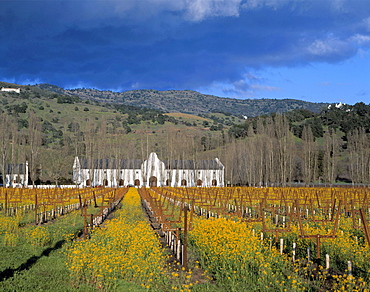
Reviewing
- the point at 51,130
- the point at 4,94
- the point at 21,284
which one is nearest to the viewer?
the point at 21,284

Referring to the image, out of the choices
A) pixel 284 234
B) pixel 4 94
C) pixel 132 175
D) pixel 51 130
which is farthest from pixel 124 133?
pixel 284 234

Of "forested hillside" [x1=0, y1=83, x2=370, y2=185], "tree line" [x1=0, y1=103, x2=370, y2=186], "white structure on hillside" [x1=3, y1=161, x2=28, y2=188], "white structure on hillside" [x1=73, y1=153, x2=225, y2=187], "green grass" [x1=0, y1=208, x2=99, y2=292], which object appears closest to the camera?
"green grass" [x1=0, y1=208, x2=99, y2=292]

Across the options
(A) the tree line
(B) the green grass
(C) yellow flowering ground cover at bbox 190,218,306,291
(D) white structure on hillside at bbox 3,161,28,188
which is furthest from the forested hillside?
(C) yellow flowering ground cover at bbox 190,218,306,291

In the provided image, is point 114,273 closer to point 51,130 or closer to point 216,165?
point 216,165

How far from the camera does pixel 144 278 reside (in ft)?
29.2

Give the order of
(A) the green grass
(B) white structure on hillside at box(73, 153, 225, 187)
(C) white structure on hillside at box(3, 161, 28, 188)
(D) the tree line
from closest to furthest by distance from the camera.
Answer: (A) the green grass → (C) white structure on hillside at box(3, 161, 28, 188) → (D) the tree line → (B) white structure on hillside at box(73, 153, 225, 187)

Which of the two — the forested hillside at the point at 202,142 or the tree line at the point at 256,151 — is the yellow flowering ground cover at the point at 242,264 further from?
the forested hillside at the point at 202,142

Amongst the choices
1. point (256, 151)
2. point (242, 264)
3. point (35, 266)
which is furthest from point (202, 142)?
point (242, 264)

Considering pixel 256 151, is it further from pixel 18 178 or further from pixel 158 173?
pixel 18 178

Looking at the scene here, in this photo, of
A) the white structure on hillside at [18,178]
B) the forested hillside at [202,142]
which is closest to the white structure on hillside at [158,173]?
the forested hillside at [202,142]

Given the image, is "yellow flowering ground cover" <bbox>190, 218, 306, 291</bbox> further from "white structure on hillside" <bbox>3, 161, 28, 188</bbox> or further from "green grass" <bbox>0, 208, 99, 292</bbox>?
"white structure on hillside" <bbox>3, 161, 28, 188</bbox>

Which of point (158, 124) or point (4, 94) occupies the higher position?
point (4, 94)

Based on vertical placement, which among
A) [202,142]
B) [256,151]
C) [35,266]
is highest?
[202,142]

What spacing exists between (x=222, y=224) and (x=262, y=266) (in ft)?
11.5
